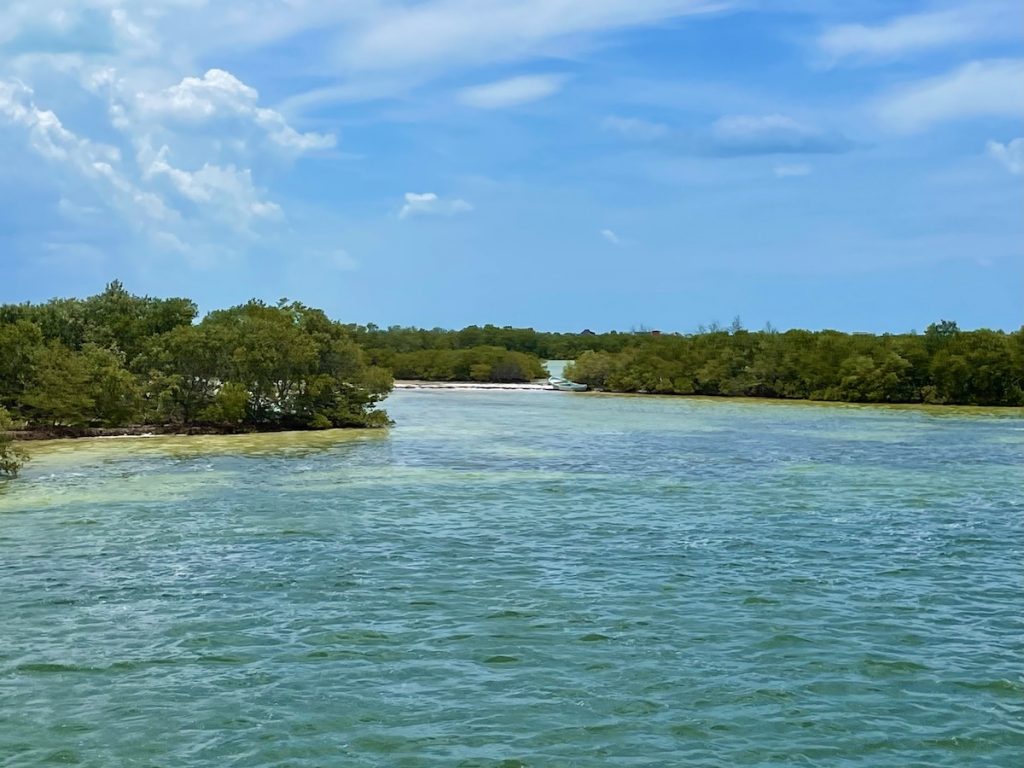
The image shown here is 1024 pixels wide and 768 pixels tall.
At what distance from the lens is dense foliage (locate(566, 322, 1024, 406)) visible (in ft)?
233

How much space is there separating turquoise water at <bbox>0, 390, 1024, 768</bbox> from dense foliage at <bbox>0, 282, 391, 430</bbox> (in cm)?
1201

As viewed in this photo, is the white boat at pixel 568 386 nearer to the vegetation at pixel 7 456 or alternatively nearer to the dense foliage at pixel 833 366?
the dense foliage at pixel 833 366

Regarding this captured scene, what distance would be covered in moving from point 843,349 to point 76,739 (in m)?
75.8

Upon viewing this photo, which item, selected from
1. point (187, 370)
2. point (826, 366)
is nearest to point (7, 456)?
point (187, 370)

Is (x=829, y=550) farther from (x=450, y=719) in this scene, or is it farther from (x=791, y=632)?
(x=450, y=719)

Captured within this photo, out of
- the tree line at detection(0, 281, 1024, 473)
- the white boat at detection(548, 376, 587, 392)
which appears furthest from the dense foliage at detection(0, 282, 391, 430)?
the white boat at detection(548, 376, 587, 392)

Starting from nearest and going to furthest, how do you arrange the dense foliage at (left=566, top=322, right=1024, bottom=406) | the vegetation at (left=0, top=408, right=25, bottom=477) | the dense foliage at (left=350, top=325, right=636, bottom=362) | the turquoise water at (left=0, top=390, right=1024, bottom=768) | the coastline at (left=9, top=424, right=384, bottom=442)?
the turquoise water at (left=0, top=390, right=1024, bottom=768)
the vegetation at (left=0, top=408, right=25, bottom=477)
the coastline at (left=9, top=424, right=384, bottom=442)
the dense foliage at (left=566, top=322, right=1024, bottom=406)
the dense foliage at (left=350, top=325, right=636, bottom=362)

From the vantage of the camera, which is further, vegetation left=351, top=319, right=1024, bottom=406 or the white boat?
the white boat

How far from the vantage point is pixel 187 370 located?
44656 mm

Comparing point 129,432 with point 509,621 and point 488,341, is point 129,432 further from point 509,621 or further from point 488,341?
point 488,341

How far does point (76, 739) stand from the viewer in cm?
934

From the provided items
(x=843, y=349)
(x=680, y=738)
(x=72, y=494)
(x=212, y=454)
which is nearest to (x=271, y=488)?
(x=72, y=494)

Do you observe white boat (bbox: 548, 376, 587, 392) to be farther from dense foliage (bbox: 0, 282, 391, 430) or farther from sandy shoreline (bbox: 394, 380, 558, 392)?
dense foliage (bbox: 0, 282, 391, 430)

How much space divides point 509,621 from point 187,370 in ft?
113
